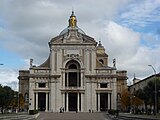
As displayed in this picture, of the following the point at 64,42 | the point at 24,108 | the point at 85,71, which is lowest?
the point at 24,108

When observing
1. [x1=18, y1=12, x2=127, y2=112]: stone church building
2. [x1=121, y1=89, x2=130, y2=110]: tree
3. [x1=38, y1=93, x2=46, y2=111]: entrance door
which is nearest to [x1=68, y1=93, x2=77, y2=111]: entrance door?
[x1=18, y1=12, x2=127, y2=112]: stone church building

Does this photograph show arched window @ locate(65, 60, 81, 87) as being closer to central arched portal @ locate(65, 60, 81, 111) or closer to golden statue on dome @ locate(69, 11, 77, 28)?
central arched portal @ locate(65, 60, 81, 111)

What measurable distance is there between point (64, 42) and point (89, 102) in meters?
21.2

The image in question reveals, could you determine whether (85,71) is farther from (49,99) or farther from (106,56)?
(106,56)

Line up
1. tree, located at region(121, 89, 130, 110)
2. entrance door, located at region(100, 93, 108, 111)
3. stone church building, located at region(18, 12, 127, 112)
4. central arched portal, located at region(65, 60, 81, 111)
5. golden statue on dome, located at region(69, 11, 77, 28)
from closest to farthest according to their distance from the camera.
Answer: tree, located at region(121, 89, 130, 110) → stone church building, located at region(18, 12, 127, 112) → central arched portal, located at region(65, 60, 81, 111) → entrance door, located at region(100, 93, 108, 111) → golden statue on dome, located at region(69, 11, 77, 28)

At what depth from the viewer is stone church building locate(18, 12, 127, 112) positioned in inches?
5354


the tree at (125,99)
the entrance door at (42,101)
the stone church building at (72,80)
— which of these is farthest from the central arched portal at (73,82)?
the tree at (125,99)

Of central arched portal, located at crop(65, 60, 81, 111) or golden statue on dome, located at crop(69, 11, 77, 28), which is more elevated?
golden statue on dome, located at crop(69, 11, 77, 28)

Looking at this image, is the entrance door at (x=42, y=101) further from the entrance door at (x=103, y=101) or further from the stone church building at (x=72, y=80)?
the entrance door at (x=103, y=101)

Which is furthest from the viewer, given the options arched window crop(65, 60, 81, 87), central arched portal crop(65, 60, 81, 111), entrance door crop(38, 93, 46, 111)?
entrance door crop(38, 93, 46, 111)

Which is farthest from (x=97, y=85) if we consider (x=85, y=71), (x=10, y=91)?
(x=10, y=91)

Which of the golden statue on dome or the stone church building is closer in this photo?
the stone church building

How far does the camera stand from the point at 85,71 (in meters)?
138

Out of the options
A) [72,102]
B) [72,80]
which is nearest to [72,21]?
[72,80]
